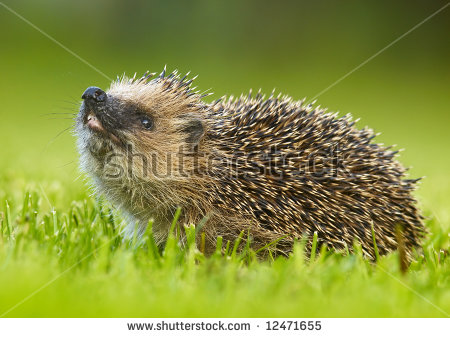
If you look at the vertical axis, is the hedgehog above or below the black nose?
below

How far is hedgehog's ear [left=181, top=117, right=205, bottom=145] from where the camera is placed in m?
4.80

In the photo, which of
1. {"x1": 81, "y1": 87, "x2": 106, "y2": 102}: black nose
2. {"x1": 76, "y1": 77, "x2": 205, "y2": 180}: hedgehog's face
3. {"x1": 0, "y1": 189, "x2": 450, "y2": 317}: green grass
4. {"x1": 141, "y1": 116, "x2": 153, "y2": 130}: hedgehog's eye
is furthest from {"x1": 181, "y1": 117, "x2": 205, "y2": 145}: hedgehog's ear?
{"x1": 0, "y1": 189, "x2": 450, "y2": 317}: green grass

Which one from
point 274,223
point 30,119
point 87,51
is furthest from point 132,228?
point 87,51

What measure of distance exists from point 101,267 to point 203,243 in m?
1.05

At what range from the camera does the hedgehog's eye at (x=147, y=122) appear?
15.7 feet

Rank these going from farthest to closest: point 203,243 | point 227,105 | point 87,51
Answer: point 87,51, point 227,105, point 203,243

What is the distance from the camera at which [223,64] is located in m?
21.9

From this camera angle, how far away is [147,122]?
15.8 feet

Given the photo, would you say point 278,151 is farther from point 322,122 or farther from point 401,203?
point 401,203

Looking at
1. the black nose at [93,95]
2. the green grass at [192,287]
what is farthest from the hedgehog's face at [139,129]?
the green grass at [192,287]

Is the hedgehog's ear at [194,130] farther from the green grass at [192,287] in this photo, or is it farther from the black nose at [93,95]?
the green grass at [192,287]
